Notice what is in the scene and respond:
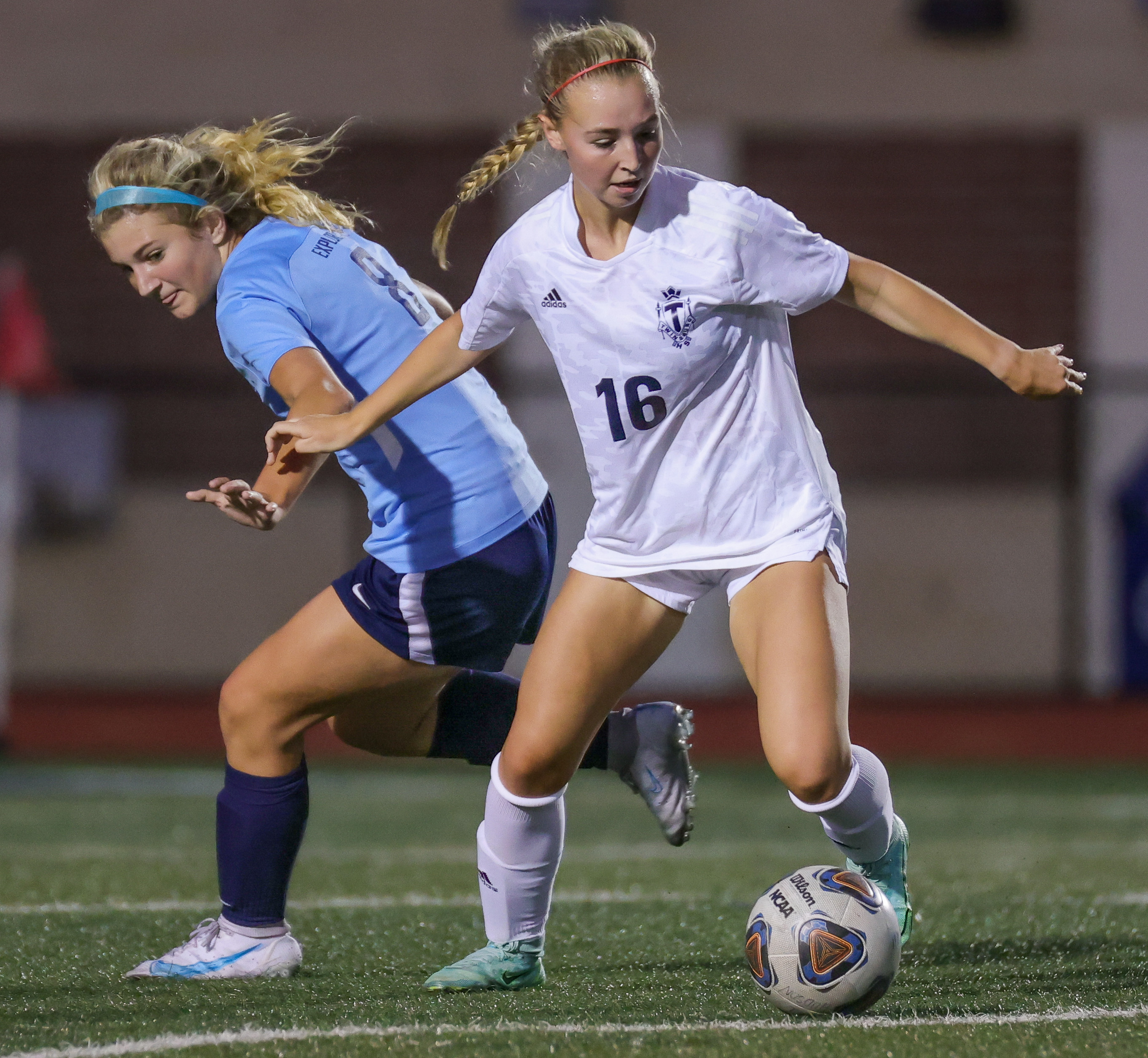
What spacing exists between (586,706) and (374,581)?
0.59m

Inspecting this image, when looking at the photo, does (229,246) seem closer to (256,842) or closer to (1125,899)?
(256,842)

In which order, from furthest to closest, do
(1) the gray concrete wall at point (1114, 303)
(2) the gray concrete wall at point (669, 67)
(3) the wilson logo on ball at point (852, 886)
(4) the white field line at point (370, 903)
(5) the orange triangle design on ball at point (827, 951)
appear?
(2) the gray concrete wall at point (669, 67)
(1) the gray concrete wall at point (1114, 303)
(4) the white field line at point (370, 903)
(3) the wilson logo on ball at point (852, 886)
(5) the orange triangle design on ball at point (827, 951)

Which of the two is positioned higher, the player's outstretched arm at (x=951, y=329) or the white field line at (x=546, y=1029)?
the player's outstretched arm at (x=951, y=329)

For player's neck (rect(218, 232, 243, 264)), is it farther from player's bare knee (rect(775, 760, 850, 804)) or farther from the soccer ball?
the soccer ball

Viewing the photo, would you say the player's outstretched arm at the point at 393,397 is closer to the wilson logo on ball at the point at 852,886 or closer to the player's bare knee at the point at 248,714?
the player's bare knee at the point at 248,714

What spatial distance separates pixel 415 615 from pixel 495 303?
0.69 metres

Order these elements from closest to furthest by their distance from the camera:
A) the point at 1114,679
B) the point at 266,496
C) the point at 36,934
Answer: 1. the point at 266,496
2. the point at 36,934
3. the point at 1114,679

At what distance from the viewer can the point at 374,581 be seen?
3.74m

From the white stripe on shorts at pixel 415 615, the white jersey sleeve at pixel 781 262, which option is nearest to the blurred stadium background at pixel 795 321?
the white stripe on shorts at pixel 415 615

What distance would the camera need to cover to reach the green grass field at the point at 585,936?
120 inches

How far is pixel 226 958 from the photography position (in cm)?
373

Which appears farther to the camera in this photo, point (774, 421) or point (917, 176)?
point (917, 176)

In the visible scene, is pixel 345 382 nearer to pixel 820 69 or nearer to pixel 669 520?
pixel 669 520

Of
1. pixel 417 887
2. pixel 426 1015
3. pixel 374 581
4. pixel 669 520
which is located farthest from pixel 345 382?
pixel 417 887
